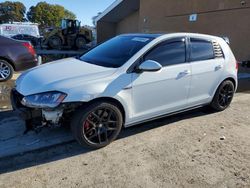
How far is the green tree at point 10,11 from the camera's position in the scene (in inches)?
2972

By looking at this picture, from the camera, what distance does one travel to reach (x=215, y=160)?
3910 mm

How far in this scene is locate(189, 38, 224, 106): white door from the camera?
198 inches

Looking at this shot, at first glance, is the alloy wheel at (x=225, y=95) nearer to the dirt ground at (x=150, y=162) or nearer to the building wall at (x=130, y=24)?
the dirt ground at (x=150, y=162)

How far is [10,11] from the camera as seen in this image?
76.0 m

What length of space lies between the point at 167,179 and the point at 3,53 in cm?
617

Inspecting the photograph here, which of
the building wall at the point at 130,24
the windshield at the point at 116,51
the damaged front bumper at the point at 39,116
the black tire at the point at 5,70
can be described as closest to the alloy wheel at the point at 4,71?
the black tire at the point at 5,70

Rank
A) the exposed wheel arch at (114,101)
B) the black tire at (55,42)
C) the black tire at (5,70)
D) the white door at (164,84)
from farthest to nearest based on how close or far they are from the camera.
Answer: the black tire at (55,42)
the black tire at (5,70)
the white door at (164,84)
the exposed wheel arch at (114,101)

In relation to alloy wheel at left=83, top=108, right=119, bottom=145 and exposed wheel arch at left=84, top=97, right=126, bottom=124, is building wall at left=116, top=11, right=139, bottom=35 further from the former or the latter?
alloy wheel at left=83, top=108, right=119, bottom=145

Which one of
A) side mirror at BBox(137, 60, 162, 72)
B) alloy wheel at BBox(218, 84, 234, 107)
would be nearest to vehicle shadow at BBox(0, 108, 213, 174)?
side mirror at BBox(137, 60, 162, 72)

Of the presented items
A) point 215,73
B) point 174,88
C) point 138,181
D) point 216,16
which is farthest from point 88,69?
point 216,16

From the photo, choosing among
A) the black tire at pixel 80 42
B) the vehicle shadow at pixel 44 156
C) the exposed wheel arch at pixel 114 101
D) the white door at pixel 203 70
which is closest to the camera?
the vehicle shadow at pixel 44 156

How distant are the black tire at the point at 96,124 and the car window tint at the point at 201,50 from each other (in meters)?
1.85

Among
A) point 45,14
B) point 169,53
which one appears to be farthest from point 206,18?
point 45,14

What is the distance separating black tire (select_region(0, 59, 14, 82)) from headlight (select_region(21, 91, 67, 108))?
15.3ft
